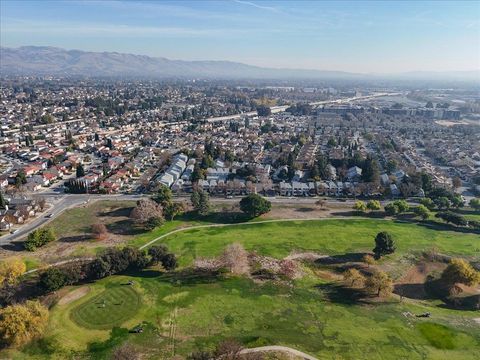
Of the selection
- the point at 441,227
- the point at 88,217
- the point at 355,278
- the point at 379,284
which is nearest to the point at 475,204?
the point at 441,227

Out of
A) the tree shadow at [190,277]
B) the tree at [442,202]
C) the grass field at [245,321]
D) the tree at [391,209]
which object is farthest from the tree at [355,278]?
the tree at [442,202]

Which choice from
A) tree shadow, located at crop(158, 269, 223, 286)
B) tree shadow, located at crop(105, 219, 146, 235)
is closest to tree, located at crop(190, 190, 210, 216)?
tree shadow, located at crop(105, 219, 146, 235)

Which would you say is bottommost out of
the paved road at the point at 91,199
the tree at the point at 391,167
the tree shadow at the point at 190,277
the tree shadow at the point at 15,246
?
the tree shadow at the point at 190,277

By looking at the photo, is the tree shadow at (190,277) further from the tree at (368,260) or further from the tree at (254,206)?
the tree at (368,260)

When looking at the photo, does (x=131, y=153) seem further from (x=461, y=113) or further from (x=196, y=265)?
(x=461, y=113)

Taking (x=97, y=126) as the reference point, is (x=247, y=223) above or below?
below

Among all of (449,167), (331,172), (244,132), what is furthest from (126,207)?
(449,167)
